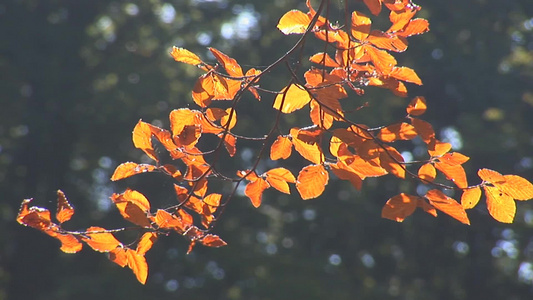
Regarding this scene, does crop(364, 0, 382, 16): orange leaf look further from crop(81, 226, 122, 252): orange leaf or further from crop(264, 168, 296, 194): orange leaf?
crop(81, 226, 122, 252): orange leaf

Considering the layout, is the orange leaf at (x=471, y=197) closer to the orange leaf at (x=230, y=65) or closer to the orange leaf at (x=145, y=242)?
the orange leaf at (x=230, y=65)

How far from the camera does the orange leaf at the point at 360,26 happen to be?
1485 millimetres

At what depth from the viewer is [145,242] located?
167cm

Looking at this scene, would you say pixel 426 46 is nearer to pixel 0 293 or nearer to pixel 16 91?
pixel 16 91

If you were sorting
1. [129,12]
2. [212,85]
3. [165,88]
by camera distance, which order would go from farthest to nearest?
[129,12] → [165,88] → [212,85]

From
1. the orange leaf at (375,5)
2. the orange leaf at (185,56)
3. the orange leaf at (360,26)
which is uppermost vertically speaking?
the orange leaf at (375,5)

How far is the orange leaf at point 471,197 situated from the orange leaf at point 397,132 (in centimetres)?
17

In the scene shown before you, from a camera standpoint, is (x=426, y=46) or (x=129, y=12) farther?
(x=129, y=12)

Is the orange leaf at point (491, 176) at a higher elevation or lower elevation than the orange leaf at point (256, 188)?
higher

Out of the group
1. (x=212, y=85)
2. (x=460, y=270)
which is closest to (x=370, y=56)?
(x=212, y=85)

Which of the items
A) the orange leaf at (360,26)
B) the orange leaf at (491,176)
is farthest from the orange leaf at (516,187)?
the orange leaf at (360,26)

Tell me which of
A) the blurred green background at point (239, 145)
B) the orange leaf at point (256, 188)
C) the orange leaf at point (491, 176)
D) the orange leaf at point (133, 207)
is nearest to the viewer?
the orange leaf at point (491, 176)

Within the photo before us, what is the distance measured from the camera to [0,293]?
1197 centimetres

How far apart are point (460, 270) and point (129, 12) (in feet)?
23.0
